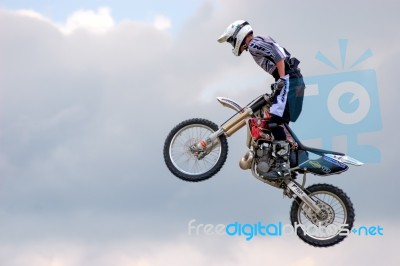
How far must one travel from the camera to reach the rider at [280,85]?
19.0 m

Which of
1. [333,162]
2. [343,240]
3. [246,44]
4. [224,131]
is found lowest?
[343,240]

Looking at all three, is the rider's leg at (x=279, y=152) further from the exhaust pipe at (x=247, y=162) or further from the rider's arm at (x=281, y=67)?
the rider's arm at (x=281, y=67)

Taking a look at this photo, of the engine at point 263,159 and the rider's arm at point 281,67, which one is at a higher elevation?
the rider's arm at point 281,67

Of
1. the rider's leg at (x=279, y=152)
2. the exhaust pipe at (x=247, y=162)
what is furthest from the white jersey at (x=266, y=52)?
the exhaust pipe at (x=247, y=162)

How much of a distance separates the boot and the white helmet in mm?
2668

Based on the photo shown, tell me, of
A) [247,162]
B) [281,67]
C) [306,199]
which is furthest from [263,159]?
[281,67]

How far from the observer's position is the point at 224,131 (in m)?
19.9

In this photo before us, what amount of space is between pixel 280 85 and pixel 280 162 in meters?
1.95

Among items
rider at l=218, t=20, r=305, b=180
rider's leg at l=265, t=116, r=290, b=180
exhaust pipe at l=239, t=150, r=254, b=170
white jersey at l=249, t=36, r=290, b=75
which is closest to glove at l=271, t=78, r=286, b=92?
rider at l=218, t=20, r=305, b=180

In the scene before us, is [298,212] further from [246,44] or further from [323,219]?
[246,44]

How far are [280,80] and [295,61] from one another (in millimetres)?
736

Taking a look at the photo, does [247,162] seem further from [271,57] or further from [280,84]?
[271,57]

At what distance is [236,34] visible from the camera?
19469mm

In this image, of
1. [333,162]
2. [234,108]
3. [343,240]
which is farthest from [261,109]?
[343,240]
